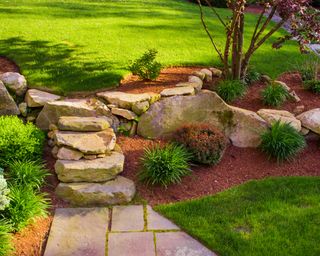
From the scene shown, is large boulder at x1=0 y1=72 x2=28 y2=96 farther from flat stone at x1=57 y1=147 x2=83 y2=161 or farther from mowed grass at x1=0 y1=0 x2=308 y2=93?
flat stone at x1=57 y1=147 x2=83 y2=161

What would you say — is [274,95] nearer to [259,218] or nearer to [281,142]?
[281,142]

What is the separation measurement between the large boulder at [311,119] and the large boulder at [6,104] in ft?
12.4

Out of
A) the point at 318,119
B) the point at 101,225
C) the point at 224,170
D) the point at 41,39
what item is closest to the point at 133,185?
the point at 101,225

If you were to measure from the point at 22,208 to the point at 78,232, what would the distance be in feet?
1.91

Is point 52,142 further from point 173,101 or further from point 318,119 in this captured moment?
point 318,119

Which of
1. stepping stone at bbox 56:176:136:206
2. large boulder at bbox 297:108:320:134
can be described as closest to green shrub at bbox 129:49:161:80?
large boulder at bbox 297:108:320:134

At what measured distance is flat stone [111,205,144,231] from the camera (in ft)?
14.3

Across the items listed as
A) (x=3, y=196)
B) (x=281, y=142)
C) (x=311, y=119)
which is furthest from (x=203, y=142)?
(x=3, y=196)

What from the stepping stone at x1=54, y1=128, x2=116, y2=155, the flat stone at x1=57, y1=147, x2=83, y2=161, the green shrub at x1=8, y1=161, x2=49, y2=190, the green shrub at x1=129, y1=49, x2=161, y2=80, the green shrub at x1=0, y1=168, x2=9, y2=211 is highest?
the green shrub at x1=129, y1=49, x2=161, y2=80

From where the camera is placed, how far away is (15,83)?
19.7ft

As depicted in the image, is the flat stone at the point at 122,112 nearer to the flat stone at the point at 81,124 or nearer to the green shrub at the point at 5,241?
the flat stone at the point at 81,124

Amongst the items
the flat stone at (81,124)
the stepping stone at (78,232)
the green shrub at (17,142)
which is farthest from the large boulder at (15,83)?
the stepping stone at (78,232)

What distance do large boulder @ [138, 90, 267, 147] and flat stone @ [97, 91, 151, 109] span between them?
20cm

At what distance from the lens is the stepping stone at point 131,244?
401 cm
